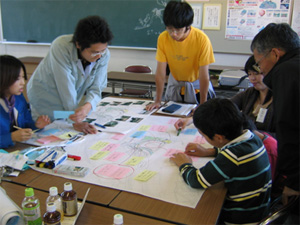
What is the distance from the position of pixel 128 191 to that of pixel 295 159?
2.35ft

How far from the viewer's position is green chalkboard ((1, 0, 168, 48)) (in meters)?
4.64

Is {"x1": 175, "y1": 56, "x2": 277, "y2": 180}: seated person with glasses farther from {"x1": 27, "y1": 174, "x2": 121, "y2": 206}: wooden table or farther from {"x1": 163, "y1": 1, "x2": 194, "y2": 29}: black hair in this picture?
{"x1": 27, "y1": 174, "x2": 121, "y2": 206}: wooden table

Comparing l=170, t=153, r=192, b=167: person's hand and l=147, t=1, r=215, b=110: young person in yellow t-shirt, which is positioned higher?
l=147, t=1, r=215, b=110: young person in yellow t-shirt

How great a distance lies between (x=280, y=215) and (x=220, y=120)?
1.45ft

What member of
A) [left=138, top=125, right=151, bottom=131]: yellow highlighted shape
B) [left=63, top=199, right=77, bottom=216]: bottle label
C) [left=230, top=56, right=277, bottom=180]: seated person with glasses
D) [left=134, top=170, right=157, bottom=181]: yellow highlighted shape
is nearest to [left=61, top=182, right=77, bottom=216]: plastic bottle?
[left=63, top=199, right=77, bottom=216]: bottle label

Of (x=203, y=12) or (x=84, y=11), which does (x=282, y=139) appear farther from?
(x=84, y=11)

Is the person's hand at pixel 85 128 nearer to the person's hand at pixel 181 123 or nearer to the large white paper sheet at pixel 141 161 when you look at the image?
the large white paper sheet at pixel 141 161

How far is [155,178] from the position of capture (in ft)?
3.94

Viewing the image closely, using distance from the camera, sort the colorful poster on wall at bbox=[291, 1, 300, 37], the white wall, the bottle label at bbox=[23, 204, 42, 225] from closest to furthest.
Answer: the bottle label at bbox=[23, 204, 42, 225], the colorful poster on wall at bbox=[291, 1, 300, 37], the white wall

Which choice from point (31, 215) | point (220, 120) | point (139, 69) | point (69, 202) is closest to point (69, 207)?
point (69, 202)

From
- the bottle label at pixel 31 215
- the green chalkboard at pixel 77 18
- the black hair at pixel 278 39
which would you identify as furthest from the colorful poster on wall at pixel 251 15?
the bottle label at pixel 31 215

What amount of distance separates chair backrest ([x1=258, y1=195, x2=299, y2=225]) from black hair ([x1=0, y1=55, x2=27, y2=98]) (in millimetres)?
1489

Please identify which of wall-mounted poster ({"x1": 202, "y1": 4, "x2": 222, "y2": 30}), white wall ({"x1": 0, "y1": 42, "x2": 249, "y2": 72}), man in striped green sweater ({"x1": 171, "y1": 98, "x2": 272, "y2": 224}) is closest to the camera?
man in striped green sweater ({"x1": 171, "y1": 98, "x2": 272, "y2": 224})

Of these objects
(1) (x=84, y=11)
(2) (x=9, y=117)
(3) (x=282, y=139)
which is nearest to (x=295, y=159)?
(3) (x=282, y=139)
